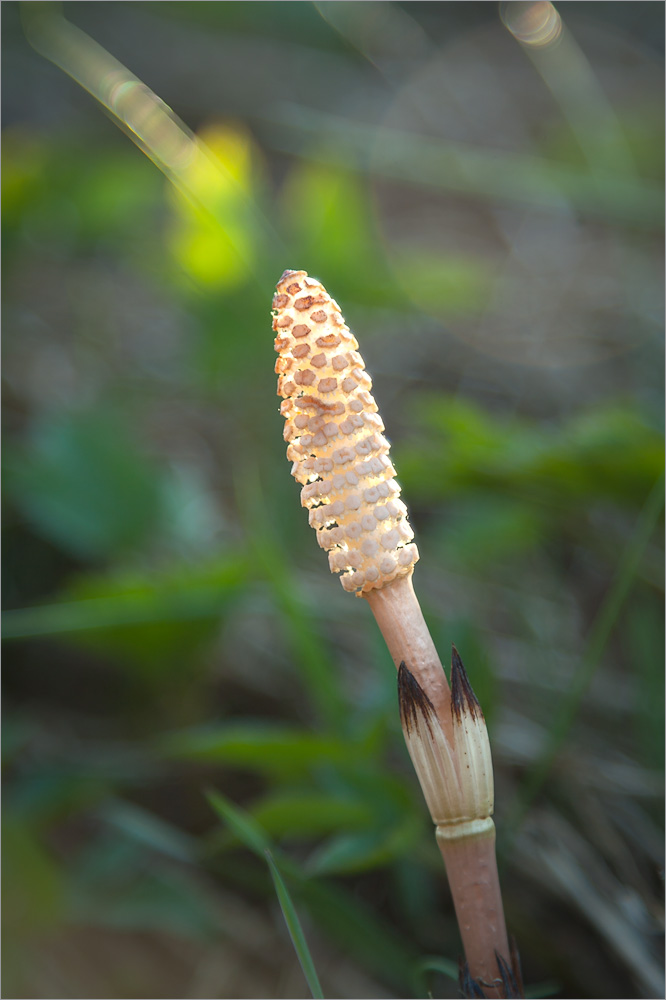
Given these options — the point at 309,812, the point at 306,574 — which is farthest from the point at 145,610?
the point at 306,574

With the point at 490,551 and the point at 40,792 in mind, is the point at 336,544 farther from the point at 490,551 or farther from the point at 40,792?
the point at 490,551

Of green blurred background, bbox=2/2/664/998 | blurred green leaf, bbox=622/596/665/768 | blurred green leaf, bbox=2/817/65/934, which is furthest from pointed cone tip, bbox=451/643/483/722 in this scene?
blurred green leaf, bbox=2/817/65/934

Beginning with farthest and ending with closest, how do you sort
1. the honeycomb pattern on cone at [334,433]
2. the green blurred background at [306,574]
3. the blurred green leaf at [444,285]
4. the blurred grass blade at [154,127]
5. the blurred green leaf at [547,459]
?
the blurred green leaf at [444,285]
the blurred grass blade at [154,127]
the blurred green leaf at [547,459]
the green blurred background at [306,574]
the honeycomb pattern on cone at [334,433]

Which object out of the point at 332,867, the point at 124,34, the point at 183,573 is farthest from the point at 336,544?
the point at 124,34

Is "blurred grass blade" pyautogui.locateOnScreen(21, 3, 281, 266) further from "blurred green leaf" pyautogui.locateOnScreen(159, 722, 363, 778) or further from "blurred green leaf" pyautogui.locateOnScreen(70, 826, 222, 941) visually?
"blurred green leaf" pyautogui.locateOnScreen(70, 826, 222, 941)

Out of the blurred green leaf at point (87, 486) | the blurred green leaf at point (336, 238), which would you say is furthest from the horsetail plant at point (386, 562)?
the blurred green leaf at point (336, 238)

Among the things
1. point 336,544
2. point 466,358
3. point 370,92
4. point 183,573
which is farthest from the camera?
point 370,92

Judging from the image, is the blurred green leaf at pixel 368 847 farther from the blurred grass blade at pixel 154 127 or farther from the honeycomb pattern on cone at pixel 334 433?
the blurred grass blade at pixel 154 127
